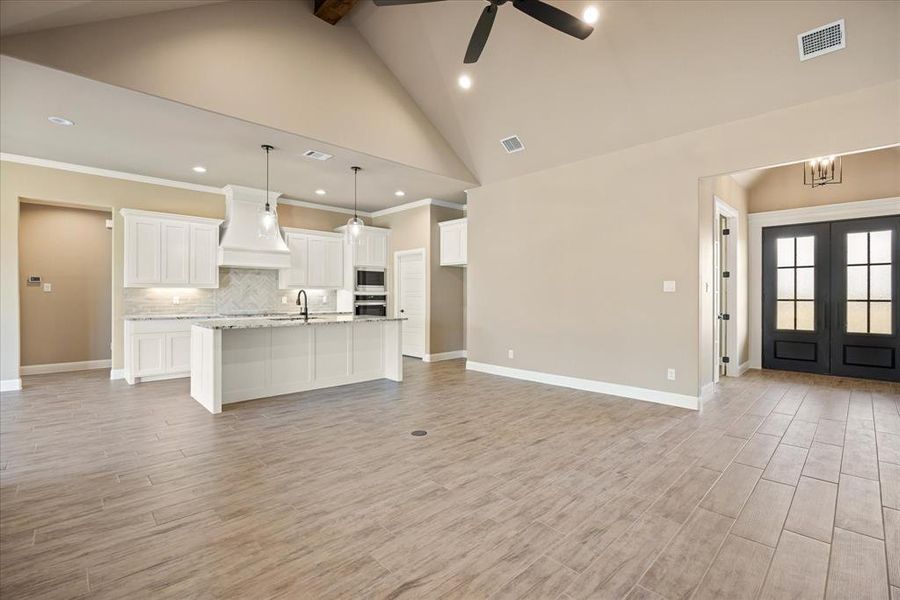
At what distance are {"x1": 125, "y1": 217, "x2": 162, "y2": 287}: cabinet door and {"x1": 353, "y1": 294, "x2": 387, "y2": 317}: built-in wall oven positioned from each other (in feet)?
10.9

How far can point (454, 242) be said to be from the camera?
7.70m

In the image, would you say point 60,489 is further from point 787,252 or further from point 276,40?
point 787,252

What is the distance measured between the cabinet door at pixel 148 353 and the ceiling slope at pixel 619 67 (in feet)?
16.7

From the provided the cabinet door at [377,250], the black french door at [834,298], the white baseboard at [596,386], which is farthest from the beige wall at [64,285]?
the black french door at [834,298]

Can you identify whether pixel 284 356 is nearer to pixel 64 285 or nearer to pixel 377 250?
pixel 377 250

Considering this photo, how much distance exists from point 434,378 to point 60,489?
13.8 feet

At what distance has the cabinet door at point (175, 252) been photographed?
6.29 m

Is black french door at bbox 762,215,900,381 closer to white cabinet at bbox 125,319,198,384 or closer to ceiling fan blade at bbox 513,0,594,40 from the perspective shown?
ceiling fan blade at bbox 513,0,594,40

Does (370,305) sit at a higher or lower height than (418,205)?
lower

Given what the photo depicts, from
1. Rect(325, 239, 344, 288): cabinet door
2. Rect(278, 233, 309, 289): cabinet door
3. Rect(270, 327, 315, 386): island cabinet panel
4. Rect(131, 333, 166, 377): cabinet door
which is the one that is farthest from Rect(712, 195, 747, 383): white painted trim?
Rect(131, 333, 166, 377): cabinet door

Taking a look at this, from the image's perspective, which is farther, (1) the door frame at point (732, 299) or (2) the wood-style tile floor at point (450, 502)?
(1) the door frame at point (732, 299)

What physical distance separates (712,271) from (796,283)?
2.51 metres

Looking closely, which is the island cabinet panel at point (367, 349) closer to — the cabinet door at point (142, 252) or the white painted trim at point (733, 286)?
the cabinet door at point (142, 252)

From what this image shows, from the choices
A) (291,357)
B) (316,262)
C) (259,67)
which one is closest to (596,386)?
(291,357)
